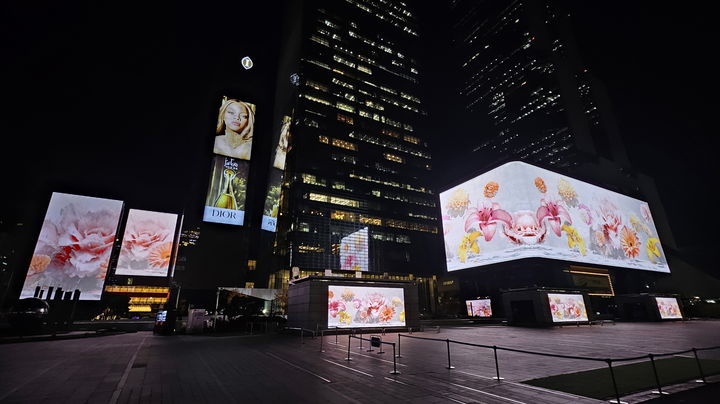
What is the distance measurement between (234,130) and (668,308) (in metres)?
53.8

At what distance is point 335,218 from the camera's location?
78.8 m

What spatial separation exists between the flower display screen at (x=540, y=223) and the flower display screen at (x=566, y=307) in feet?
13.2

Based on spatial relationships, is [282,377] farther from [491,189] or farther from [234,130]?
[491,189]

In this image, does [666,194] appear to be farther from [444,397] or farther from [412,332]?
[444,397]

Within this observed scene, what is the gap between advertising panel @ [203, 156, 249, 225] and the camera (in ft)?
87.5

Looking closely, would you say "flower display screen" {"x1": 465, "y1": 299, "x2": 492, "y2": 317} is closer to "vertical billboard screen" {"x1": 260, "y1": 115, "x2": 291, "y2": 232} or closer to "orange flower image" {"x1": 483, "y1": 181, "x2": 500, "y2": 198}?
"orange flower image" {"x1": 483, "y1": 181, "x2": 500, "y2": 198}

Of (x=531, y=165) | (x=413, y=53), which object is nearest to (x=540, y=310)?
(x=531, y=165)

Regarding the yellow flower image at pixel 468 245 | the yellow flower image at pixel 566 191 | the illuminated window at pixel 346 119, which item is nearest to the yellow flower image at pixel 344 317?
the yellow flower image at pixel 468 245

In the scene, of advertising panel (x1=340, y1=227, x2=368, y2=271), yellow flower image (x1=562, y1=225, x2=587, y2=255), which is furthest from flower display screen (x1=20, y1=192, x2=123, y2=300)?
yellow flower image (x1=562, y1=225, x2=587, y2=255)

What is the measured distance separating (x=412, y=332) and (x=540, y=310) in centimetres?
1344

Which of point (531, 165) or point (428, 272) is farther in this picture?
point (428, 272)

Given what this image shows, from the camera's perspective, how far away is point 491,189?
110 feet

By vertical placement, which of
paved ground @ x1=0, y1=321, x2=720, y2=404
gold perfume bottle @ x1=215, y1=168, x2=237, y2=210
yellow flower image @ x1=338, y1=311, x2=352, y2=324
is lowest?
paved ground @ x1=0, y1=321, x2=720, y2=404

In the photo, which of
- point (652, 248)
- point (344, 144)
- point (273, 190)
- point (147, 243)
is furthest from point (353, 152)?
point (652, 248)
